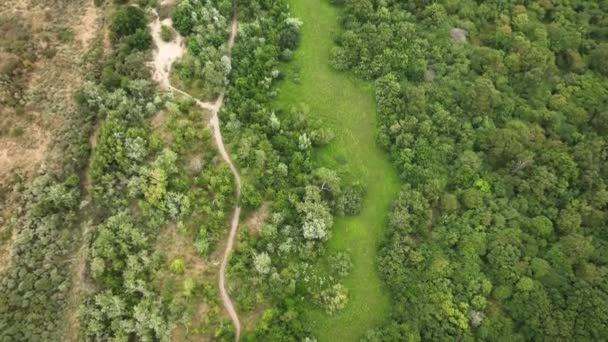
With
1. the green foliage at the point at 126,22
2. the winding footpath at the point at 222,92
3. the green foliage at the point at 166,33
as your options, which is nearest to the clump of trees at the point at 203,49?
the winding footpath at the point at 222,92

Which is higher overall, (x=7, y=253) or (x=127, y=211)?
(x=127, y=211)

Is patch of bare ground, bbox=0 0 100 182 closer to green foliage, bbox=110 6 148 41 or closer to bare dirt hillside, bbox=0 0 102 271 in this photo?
bare dirt hillside, bbox=0 0 102 271

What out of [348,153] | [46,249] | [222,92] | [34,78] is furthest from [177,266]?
[34,78]

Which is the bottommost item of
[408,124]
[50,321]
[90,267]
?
[50,321]

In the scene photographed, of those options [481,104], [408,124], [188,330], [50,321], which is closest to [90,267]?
[50,321]

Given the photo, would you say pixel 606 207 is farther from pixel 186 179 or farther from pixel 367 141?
pixel 186 179

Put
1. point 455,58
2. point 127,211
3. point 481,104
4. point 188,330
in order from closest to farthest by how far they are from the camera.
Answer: point 188,330 < point 127,211 < point 481,104 < point 455,58

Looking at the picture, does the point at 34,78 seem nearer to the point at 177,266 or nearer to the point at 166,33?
the point at 166,33
